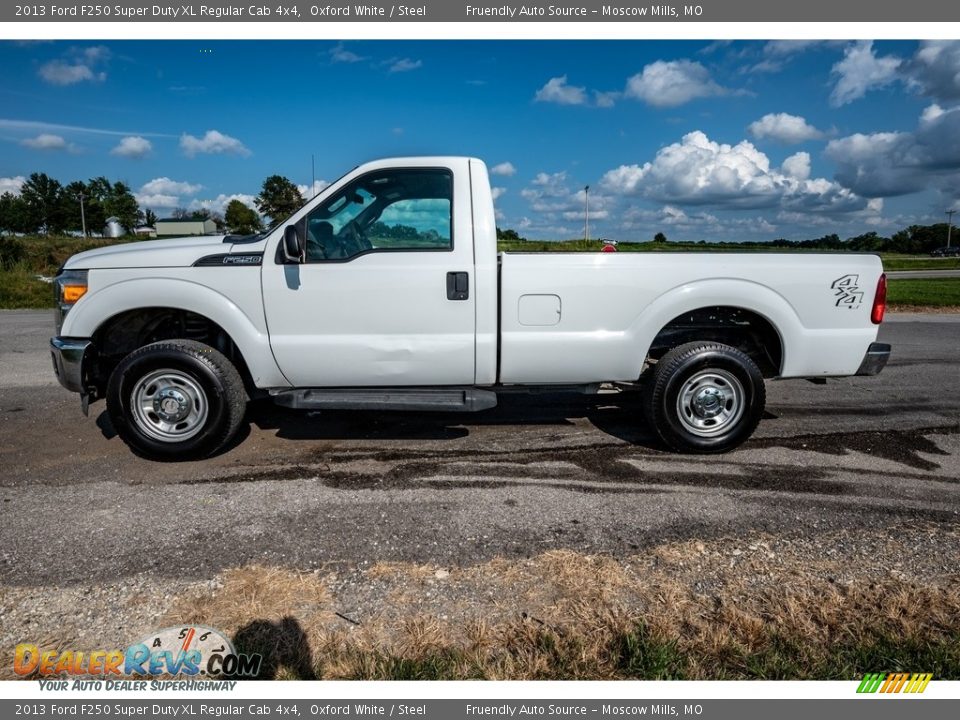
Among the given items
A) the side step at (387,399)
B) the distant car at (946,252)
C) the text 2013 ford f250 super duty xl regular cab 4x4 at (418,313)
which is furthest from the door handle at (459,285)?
the distant car at (946,252)

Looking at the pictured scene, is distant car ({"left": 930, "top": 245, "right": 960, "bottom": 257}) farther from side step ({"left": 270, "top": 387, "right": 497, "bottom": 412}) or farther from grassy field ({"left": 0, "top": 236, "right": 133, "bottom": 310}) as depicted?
side step ({"left": 270, "top": 387, "right": 497, "bottom": 412})

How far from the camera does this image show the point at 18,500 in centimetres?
412

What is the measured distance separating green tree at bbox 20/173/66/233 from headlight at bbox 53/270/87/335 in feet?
359

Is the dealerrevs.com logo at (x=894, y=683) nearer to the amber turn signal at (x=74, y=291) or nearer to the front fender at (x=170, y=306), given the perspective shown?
the front fender at (x=170, y=306)

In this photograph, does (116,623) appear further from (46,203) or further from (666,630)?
(46,203)

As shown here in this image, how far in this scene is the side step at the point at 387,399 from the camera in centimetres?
463

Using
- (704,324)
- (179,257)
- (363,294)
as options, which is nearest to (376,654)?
(363,294)

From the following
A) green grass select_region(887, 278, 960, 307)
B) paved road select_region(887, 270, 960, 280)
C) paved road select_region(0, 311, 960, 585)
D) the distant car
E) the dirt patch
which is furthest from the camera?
the distant car

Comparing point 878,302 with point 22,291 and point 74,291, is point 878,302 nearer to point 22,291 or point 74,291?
point 74,291

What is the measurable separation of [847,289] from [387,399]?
3552 mm

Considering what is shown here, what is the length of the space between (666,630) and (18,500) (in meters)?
4.06

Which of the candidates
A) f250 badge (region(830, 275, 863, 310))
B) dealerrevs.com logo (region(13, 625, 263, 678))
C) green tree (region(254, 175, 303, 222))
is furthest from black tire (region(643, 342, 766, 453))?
green tree (region(254, 175, 303, 222))

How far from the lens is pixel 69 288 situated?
4633mm

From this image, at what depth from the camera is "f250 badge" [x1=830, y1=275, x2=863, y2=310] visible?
4766 mm
